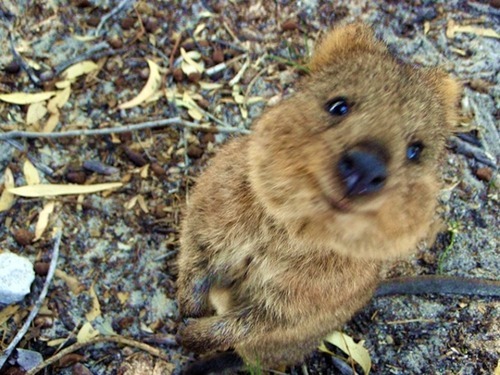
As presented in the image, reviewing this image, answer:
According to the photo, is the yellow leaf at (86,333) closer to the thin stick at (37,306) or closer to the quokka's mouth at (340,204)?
the thin stick at (37,306)

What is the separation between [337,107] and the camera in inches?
90.4

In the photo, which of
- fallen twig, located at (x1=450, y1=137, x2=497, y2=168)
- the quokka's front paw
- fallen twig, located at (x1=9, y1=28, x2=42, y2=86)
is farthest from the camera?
fallen twig, located at (x1=450, y1=137, x2=497, y2=168)

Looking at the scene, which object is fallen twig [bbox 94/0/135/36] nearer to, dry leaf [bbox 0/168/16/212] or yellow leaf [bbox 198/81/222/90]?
yellow leaf [bbox 198/81/222/90]

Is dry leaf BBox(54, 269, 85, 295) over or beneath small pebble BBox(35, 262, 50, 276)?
beneath

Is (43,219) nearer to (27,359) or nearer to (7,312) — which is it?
(7,312)

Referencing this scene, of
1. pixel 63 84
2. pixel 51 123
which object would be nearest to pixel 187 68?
pixel 63 84

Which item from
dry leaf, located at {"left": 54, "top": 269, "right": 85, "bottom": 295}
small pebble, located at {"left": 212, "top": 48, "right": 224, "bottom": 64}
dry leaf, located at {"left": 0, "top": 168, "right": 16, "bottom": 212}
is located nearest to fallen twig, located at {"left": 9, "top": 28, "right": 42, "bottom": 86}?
dry leaf, located at {"left": 0, "top": 168, "right": 16, "bottom": 212}

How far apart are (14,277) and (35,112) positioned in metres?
1.17

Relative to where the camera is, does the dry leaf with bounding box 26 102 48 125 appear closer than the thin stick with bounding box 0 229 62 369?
No

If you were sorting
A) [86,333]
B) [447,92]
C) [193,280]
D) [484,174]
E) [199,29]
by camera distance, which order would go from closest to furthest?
1. [447,92]
2. [193,280]
3. [86,333]
4. [484,174]
5. [199,29]

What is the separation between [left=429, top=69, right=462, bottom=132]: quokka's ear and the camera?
2.86 metres

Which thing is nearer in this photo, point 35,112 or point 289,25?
point 35,112

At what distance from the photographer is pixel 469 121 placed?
417 centimetres

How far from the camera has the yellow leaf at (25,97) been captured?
3863mm
